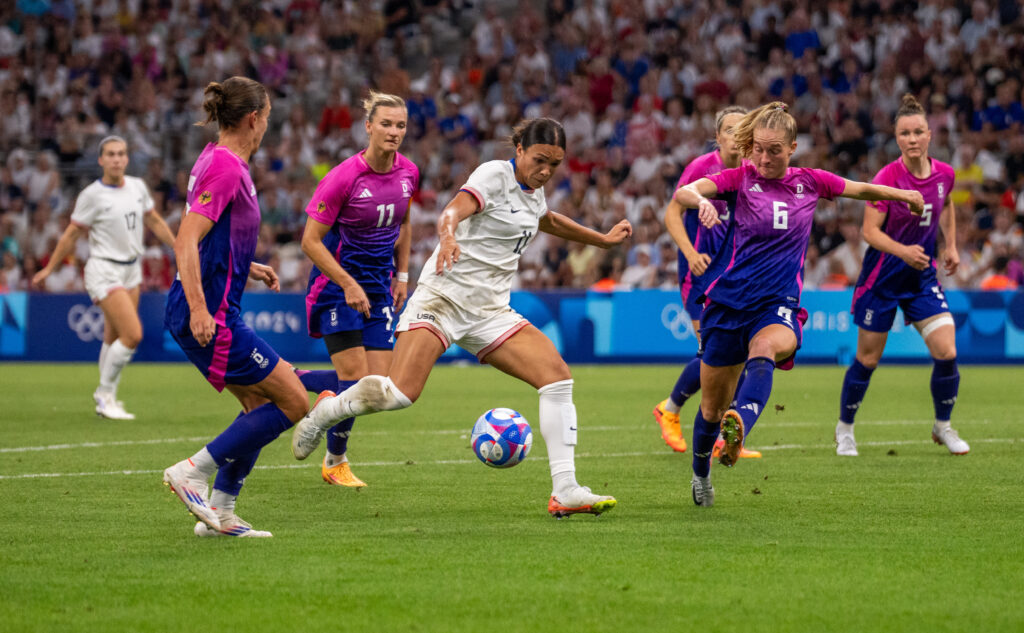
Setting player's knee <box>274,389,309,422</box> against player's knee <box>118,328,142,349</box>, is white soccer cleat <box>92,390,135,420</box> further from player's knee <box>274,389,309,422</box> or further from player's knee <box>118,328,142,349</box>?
player's knee <box>274,389,309,422</box>

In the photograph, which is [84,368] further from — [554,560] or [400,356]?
[554,560]

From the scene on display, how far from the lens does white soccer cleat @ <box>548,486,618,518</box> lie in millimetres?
7102

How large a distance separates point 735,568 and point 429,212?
18.2 m

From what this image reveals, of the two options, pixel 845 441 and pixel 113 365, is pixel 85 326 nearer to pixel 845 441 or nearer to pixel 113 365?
pixel 113 365

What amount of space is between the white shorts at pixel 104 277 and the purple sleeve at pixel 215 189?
7924 millimetres

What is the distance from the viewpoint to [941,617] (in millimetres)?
4938

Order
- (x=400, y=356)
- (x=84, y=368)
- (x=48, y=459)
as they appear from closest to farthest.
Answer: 1. (x=400, y=356)
2. (x=48, y=459)
3. (x=84, y=368)

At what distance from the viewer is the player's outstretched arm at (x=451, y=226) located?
6.67 metres

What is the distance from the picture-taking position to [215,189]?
20.8 feet

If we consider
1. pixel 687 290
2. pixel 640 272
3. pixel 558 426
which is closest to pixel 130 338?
pixel 687 290

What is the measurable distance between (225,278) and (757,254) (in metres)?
2.95

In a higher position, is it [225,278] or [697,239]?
[697,239]

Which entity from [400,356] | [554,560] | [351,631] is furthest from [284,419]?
[351,631]

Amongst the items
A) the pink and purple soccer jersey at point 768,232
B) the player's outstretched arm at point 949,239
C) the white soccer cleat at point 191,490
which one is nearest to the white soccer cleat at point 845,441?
the player's outstretched arm at point 949,239
